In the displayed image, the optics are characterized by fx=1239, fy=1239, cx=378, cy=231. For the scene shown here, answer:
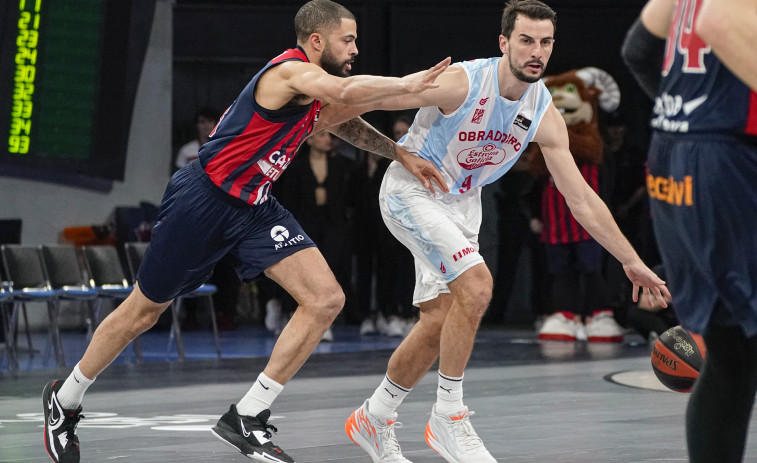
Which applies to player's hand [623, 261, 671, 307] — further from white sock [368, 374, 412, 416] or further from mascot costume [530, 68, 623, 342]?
mascot costume [530, 68, 623, 342]

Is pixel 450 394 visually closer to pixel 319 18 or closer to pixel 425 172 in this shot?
pixel 425 172

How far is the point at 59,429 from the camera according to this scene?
500cm

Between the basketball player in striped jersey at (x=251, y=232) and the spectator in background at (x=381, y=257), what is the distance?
7205 millimetres

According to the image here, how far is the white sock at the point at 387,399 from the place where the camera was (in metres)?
5.11

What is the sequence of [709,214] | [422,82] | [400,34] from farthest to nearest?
[400,34] < [422,82] < [709,214]

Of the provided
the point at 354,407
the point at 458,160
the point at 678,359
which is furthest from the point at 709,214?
the point at 354,407

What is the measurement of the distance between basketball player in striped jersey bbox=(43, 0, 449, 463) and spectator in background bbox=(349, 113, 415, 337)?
7.20 meters

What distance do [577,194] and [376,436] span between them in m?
1.28

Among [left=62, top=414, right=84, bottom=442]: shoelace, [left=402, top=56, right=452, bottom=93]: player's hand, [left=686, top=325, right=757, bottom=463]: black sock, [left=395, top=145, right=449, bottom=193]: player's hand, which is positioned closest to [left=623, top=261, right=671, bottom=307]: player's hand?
[left=402, top=56, right=452, bottom=93]: player's hand

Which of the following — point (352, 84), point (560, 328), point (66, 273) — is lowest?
point (560, 328)

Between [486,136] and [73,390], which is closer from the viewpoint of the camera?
[73,390]

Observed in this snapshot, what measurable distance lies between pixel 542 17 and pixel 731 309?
2696mm

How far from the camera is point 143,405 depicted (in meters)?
7.22

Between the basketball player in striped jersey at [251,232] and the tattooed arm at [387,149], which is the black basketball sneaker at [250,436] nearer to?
the basketball player in striped jersey at [251,232]
